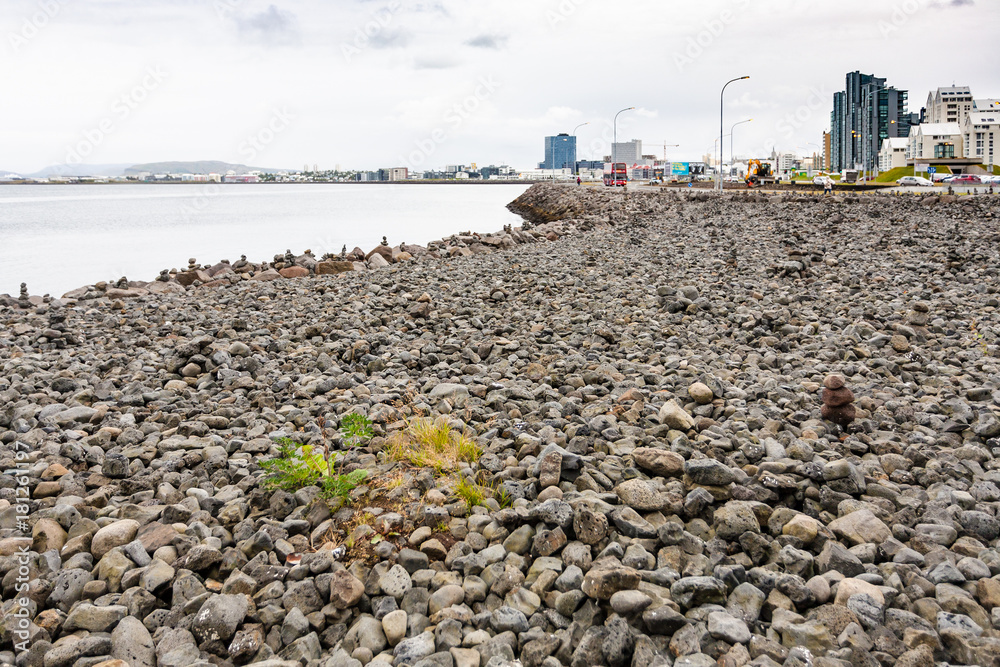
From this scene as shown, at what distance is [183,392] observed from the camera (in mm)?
6633

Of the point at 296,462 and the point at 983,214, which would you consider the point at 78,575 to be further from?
the point at 983,214

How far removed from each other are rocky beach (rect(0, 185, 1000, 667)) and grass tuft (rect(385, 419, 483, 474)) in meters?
0.02

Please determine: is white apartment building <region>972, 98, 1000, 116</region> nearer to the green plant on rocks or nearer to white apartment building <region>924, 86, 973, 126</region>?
white apartment building <region>924, 86, 973, 126</region>

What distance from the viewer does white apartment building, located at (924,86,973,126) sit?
15825 cm

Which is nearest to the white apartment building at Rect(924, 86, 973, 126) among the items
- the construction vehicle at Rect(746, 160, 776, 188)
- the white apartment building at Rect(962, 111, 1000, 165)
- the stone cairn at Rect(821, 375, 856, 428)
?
the white apartment building at Rect(962, 111, 1000, 165)

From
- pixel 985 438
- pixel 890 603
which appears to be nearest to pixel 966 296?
pixel 985 438

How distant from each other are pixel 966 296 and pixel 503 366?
690cm

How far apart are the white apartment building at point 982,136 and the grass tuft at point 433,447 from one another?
144m

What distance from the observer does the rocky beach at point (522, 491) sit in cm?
296

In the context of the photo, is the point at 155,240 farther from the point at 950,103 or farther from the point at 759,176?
the point at 950,103

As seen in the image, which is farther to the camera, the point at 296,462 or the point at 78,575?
the point at 296,462

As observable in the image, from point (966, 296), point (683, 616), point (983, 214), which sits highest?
point (983, 214)

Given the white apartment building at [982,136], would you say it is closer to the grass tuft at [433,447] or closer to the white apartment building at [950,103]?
the white apartment building at [950,103]

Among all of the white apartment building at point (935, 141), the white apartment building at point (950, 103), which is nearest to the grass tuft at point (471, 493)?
the white apartment building at point (935, 141)
